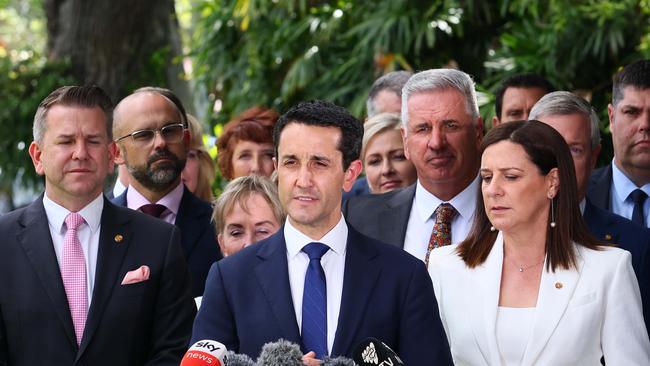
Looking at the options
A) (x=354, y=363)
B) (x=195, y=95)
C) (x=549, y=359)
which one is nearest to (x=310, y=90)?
(x=195, y=95)

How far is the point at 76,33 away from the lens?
1088 centimetres

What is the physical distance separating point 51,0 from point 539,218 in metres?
7.28

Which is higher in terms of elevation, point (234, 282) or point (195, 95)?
point (195, 95)

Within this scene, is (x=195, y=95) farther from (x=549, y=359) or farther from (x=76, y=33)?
(x=549, y=359)

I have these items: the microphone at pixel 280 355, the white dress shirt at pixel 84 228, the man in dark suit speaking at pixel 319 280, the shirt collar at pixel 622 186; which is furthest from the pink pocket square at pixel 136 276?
the shirt collar at pixel 622 186

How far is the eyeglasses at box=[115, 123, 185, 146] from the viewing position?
20.0 ft

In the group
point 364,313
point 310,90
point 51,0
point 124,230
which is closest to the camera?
point 364,313

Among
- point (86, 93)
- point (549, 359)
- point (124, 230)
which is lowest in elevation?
point (549, 359)

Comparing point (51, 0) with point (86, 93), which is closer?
point (86, 93)

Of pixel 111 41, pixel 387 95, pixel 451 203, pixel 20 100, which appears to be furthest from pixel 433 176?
pixel 20 100

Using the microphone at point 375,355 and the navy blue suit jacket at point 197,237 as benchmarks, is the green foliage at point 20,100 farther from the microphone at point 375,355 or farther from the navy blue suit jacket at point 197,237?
the microphone at point 375,355

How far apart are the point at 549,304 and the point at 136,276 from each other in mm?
1601

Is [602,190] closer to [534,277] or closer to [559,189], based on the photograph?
[559,189]

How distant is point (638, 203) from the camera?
241 inches
